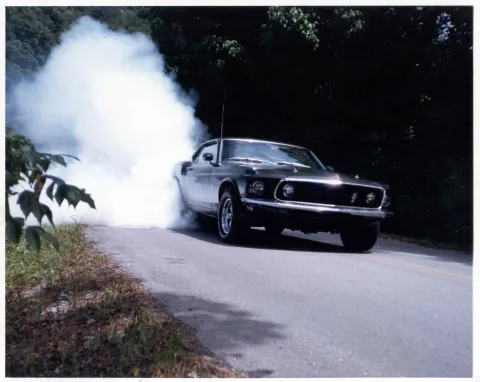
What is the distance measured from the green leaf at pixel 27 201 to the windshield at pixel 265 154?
5.00 m

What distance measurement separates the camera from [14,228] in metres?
2.31

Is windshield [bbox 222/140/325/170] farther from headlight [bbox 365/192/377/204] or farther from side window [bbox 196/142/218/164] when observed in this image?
headlight [bbox 365/192/377/204]

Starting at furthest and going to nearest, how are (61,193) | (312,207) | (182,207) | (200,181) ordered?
(182,207) → (200,181) → (312,207) → (61,193)

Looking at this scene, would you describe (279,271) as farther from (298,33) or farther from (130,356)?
(298,33)

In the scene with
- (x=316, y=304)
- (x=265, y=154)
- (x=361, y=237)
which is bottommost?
(x=316, y=304)

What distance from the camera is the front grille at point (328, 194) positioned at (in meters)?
6.16

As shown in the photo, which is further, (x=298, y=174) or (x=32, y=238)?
(x=298, y=174)

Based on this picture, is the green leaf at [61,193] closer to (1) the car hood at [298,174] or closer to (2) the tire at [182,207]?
(1) the car hood at [298,174]

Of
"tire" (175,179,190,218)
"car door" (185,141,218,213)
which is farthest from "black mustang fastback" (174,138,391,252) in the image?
"tire" (175,179,190,218)

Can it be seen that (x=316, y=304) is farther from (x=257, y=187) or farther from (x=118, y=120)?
(x=118, y=120)

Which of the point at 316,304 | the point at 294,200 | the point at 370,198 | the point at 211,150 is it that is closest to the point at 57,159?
the point at 316,304

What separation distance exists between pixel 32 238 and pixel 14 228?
0.11m

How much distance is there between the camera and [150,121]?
11227 mm

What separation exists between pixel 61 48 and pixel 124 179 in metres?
2.73
